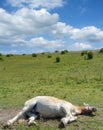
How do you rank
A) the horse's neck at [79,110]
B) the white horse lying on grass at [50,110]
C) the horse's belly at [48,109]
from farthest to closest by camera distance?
the horse's neck at [79,110] → the horse's belly at [48,109] → the white horse lying on grass at [50,110]

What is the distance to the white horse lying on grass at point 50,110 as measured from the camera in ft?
34.4

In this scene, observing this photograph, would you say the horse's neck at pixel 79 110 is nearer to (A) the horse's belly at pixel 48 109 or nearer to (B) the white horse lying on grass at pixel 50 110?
(B) the white horse lying on grass at pixel 50 110

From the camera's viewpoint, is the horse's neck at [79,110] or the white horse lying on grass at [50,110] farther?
the horse's neck at [79,110]

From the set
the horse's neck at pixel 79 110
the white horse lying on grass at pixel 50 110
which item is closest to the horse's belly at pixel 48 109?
the white horse lying on grass at pixel 50 110

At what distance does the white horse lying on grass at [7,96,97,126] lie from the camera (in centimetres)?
1049

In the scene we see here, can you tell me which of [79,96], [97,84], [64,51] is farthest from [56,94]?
[64,51]

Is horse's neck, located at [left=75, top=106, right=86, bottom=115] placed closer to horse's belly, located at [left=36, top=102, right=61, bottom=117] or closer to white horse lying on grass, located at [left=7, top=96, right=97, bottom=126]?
white horse lying on grass, located at [left=7, top=96, right=97, bottom=126]

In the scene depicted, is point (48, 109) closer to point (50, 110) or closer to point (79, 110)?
point (50, 110)

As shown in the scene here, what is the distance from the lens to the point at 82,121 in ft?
34.1

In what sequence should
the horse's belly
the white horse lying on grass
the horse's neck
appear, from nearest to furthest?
the white horse lying on grass < the horse's belly < the horse's neck

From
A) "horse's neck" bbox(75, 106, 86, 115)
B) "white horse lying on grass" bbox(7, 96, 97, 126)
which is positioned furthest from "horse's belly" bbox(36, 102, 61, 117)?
"horse's neck" bbox(75, 106, 86, 115)

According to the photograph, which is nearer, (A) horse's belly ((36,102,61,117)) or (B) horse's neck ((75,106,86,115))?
(A) horse's belly ((36,102,61,117))

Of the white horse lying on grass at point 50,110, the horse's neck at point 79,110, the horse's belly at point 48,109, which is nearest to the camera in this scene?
the white horse lying on grass at point 50,110

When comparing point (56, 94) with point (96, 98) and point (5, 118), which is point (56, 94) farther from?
point (5, 118)
